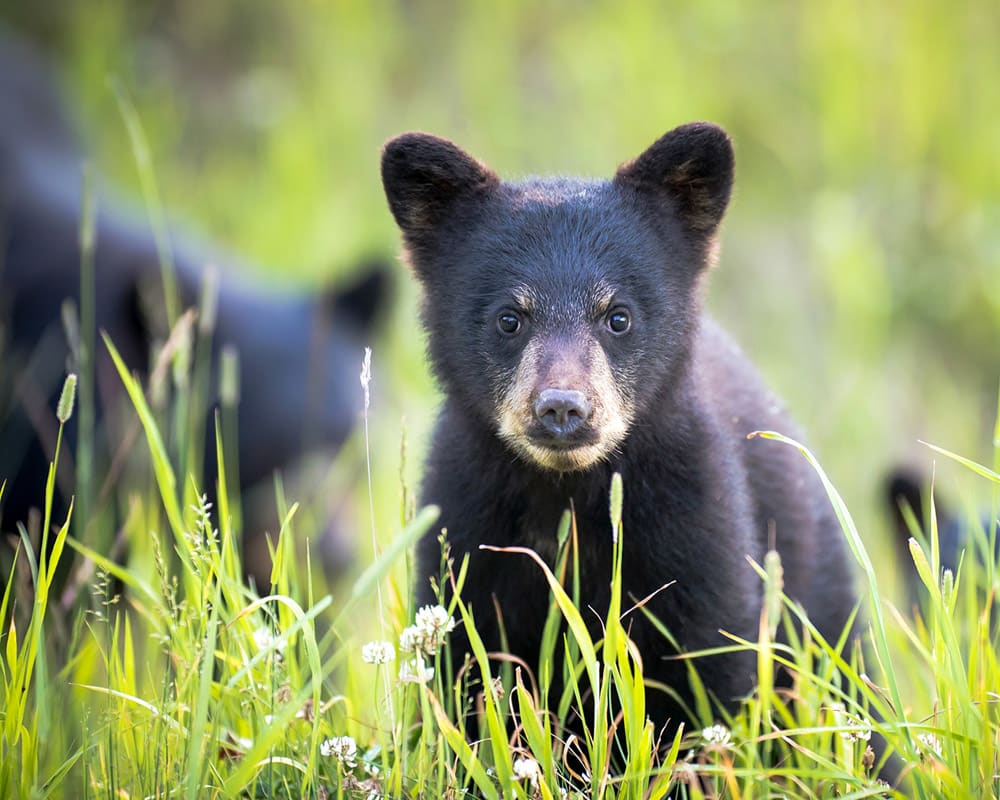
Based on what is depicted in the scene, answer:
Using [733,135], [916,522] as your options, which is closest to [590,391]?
[916,522]

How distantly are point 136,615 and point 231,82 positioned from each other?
6266mm

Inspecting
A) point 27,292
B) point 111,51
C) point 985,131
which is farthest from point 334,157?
point 985,131

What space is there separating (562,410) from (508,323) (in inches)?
17.3

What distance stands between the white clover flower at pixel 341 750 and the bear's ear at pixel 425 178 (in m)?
1.51

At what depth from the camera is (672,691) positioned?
2.84 meters

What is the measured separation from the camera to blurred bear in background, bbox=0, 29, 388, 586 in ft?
16.6

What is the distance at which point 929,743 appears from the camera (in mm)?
2479

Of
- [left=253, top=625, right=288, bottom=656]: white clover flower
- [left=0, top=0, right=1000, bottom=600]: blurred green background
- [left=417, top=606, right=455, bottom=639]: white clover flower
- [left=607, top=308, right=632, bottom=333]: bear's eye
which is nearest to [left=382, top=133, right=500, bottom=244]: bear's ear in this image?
[left=607, top=308, right=632, bottom=333]: bear's eye

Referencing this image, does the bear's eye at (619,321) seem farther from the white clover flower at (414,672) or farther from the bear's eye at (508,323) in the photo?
the white clover flower at (414,672)

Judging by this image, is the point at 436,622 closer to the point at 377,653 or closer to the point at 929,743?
the point at 377,653

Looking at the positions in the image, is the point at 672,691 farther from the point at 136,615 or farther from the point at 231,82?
the point at 231,82

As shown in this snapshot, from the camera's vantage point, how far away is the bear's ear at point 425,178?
3230 mm

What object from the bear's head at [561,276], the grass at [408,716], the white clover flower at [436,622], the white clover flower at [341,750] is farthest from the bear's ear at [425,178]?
the white clover flower at [341,750]

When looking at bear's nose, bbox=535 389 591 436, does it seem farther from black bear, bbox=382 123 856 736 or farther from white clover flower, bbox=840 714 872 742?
white clover flower, bbox=840 714 872 742
